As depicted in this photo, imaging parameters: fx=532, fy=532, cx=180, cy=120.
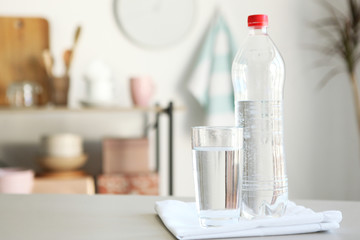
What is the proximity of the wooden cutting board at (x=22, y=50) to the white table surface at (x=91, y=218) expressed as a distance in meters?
1.91

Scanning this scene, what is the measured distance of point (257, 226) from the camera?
1.94ft

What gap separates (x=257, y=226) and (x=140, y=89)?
1901 mm

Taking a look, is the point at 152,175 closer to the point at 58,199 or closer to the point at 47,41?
the point at 47,41

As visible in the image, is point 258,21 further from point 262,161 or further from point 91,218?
point 91,218

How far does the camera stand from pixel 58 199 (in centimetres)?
84

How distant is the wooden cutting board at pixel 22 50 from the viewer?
2701 millimetres

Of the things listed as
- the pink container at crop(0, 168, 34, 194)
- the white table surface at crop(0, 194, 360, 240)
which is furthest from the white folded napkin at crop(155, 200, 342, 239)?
the pink container at crop(0, 168, 34, 194)

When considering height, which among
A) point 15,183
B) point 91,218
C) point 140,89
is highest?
point 140,89

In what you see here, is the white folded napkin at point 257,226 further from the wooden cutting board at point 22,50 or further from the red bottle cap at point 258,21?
the wooden cutting board at point 22,50

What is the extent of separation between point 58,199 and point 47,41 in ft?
6.59

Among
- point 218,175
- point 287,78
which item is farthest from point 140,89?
point 218,175

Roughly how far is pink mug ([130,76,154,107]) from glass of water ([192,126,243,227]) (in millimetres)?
1865

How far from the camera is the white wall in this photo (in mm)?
2773

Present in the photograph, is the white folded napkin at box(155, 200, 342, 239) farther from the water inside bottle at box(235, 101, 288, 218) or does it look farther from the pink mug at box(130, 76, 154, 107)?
the pink mug at box(130, 76, 154, 107)
